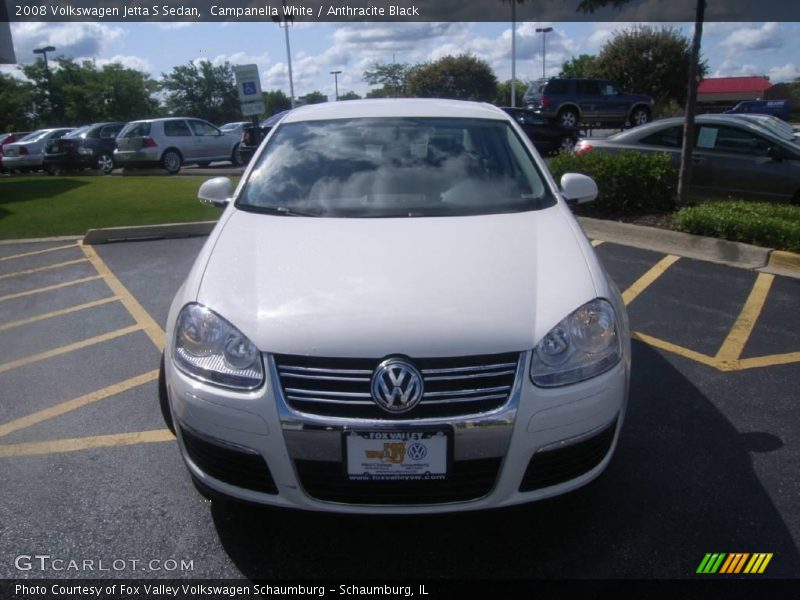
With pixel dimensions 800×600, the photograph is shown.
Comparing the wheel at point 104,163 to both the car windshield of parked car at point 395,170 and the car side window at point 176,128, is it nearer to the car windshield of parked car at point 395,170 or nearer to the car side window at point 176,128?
the car side window at point 176,128

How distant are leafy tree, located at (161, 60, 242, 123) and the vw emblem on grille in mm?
75711

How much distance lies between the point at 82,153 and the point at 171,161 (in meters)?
3.67

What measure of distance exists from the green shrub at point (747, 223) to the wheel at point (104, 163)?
17.9 meters

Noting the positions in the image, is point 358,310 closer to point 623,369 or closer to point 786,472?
point 623,369

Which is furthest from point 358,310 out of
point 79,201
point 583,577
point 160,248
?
point 79,201

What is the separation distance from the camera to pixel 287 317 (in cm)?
238

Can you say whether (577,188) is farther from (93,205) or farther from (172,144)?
(172,144)

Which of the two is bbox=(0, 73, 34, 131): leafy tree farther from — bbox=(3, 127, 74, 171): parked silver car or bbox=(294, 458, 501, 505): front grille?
bbox=(294, 458, 501, 505): front grille

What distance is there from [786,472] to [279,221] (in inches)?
100

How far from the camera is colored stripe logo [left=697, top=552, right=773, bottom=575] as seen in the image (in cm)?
243

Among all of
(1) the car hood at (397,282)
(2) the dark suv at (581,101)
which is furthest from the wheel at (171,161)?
(1) the car hood at (397,282)

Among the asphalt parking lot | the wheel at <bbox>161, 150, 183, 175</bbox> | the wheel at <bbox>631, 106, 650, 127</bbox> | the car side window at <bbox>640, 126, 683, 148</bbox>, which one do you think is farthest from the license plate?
the wheel at <bbox>631, 106, 650, 127</bbox>

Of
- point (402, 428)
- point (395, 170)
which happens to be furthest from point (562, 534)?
point (395, 170)

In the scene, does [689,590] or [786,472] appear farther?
[786,472]
